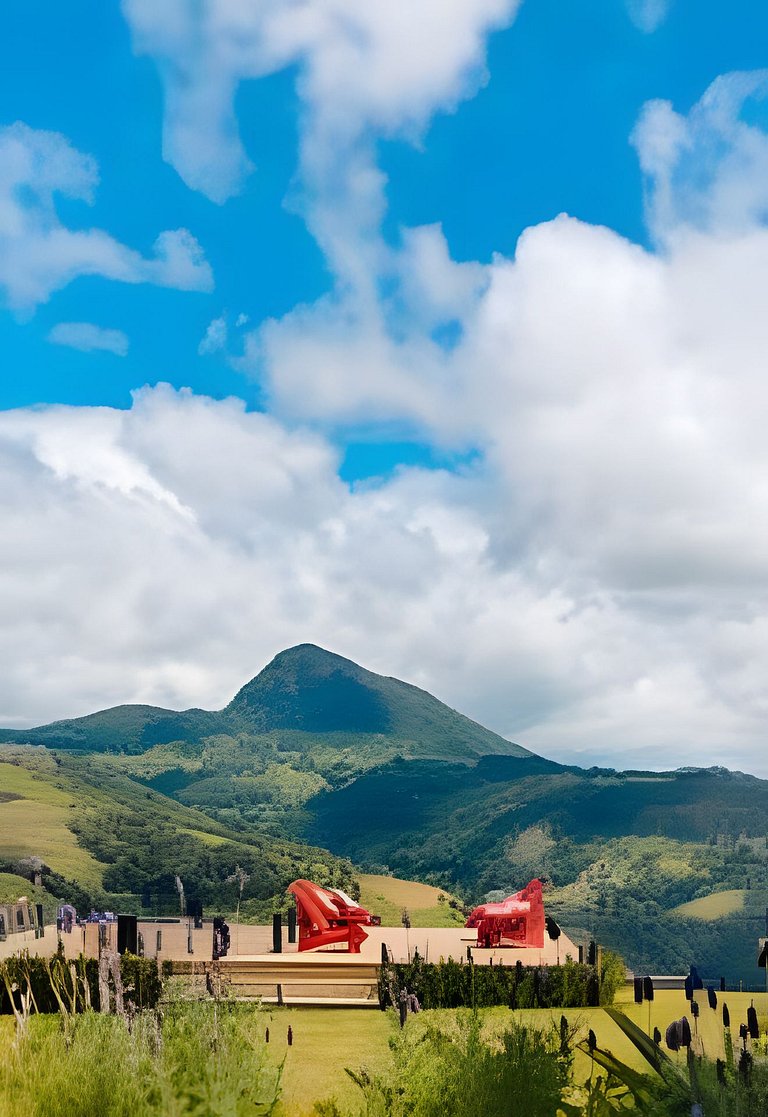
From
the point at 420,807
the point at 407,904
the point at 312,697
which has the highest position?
the point at 312,697

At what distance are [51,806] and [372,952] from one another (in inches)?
1389

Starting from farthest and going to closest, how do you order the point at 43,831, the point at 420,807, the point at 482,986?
1. the point at 420,807
2. the point at 43,831
3. the point at 482,986

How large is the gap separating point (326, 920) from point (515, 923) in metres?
4.08

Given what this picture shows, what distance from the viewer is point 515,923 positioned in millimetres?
20625

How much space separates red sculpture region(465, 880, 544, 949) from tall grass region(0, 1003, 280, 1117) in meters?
13.4

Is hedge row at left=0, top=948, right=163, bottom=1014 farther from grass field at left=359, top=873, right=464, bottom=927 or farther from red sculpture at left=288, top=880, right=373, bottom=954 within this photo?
grass field at left=359, top=873, right=464, bottom=927

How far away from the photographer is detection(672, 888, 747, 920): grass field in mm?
41781

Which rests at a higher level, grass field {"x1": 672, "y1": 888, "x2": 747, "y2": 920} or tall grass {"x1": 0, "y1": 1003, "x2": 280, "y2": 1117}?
tall grass {"x1": 0, "y1": 1003, "x2": 280, "y2": 1117}

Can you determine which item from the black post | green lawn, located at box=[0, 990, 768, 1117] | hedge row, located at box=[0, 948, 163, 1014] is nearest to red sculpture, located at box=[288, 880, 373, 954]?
the black post

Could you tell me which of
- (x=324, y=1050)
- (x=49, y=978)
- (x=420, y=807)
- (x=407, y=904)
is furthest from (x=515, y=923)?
(x=420, y=807)

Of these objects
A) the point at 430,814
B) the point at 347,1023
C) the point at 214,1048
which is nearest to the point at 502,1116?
the point at 214,1048

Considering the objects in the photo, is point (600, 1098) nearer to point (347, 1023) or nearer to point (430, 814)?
point (347, 1023)

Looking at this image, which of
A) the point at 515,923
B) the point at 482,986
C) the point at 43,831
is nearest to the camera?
the point at 482,986

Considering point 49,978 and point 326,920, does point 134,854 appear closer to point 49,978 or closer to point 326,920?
point 326,920
